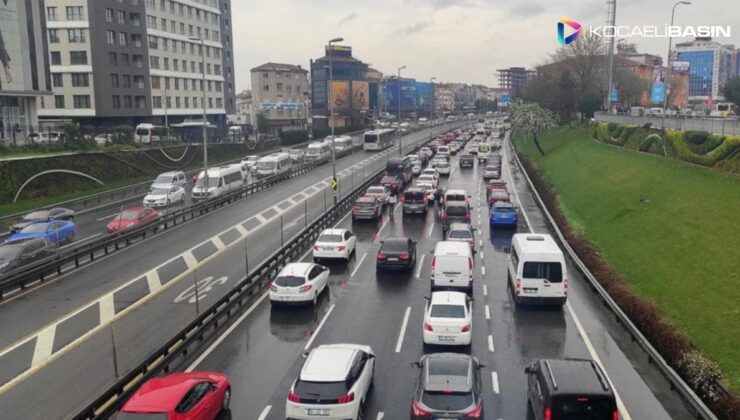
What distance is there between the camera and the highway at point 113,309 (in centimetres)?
1723

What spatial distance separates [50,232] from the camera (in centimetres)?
3331

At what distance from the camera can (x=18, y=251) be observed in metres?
27.6

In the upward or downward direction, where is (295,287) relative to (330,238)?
downward

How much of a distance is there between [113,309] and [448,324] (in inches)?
493

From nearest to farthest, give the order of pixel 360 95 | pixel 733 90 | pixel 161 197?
pixel 161 197, pixel 733 90, pixel 360 95

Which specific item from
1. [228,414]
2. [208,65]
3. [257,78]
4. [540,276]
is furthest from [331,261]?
[257,78]

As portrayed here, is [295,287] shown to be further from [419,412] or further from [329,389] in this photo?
[419,412]

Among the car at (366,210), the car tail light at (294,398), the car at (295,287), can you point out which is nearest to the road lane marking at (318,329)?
the car at (295,287)

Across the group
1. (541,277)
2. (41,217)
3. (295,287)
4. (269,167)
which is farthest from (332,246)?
(269,167)

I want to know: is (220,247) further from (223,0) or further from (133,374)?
(223,0)

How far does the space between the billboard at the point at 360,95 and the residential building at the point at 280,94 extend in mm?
13708

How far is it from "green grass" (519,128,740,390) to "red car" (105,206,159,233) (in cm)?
2440

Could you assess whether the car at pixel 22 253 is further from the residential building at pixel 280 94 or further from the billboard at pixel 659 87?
the residential building at pixel 280 94

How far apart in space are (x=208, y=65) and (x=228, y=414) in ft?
315
